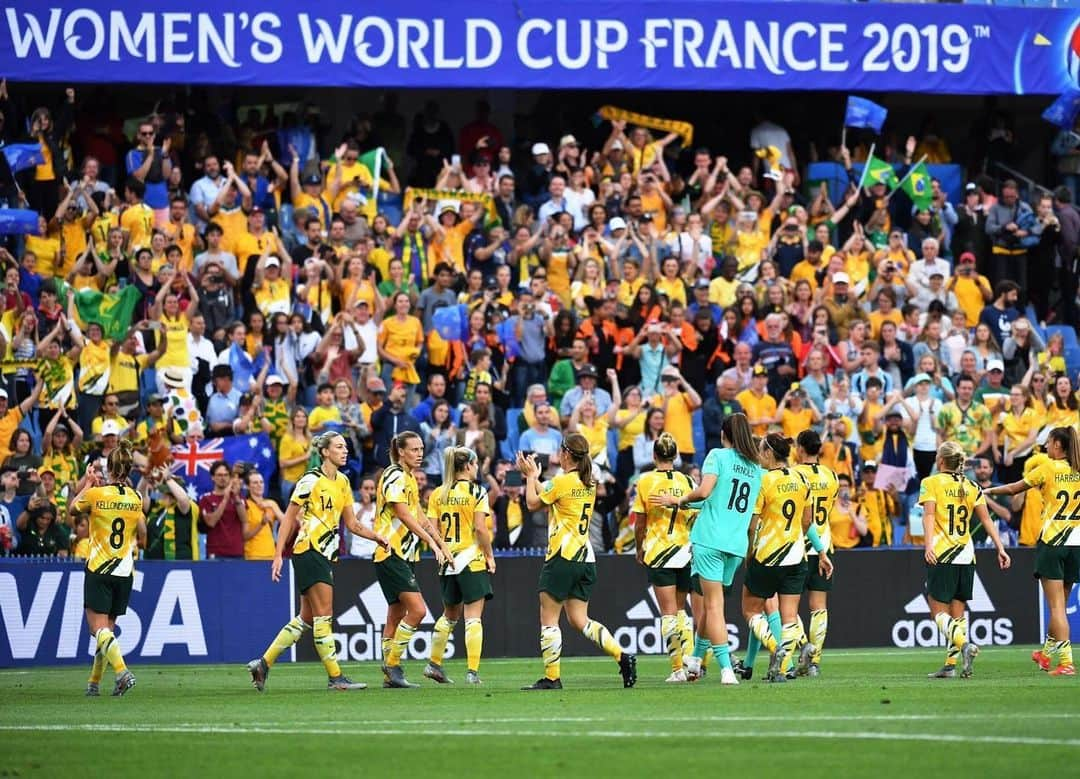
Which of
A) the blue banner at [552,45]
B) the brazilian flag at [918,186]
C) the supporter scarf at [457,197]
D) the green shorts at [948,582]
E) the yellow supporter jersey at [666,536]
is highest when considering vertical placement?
the blue banner at [552,45]

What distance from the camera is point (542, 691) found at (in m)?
16.0

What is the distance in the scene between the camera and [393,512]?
666 inches

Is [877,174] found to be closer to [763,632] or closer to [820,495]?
[820,495]

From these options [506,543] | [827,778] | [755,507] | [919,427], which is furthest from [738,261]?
[827,778]

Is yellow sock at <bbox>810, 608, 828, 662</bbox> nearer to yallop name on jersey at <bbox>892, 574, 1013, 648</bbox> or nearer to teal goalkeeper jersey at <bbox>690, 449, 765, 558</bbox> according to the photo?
teal goalkeeper jersey at <bbox>690, 449, 765, 558</bbox>

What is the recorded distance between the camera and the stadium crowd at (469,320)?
24062 millimetres

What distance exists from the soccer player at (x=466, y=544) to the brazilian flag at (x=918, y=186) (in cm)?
1502

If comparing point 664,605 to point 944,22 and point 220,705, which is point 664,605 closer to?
point 220,705

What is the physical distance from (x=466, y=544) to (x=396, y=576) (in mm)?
676

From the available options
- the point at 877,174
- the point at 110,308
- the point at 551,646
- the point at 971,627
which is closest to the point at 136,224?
the point at 110,308

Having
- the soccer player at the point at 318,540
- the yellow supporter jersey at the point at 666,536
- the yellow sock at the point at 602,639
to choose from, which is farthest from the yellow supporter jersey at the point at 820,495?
the soccer player at the point at 318,540

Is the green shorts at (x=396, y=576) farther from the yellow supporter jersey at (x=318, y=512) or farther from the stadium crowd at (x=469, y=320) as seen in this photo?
the stadium crowd at (x=469, y=320)

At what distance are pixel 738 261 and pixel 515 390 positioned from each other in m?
4.42

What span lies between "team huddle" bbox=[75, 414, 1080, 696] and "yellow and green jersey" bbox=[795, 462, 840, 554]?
0.07 ft
